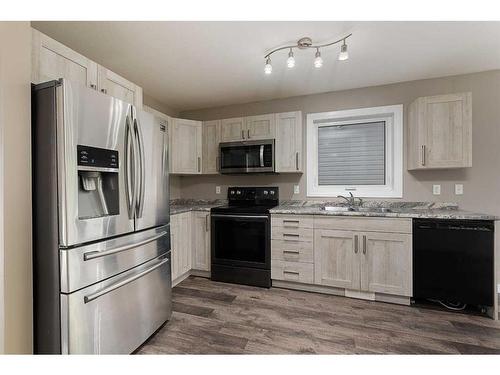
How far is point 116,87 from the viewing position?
6.54ft

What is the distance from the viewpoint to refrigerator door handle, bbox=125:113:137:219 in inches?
62.5

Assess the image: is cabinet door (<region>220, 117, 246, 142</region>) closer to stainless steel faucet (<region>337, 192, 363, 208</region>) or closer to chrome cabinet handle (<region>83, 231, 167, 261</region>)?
stainless steel faucet (<region>337, 192, 363, 208</region>)

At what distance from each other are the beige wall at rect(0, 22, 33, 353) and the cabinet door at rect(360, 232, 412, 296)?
265 cm

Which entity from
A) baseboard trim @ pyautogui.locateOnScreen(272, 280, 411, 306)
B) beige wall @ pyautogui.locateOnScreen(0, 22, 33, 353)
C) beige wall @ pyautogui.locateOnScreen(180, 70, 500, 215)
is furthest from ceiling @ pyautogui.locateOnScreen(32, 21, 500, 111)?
baseboard trim @ pyautogui.locateOnScreen(272, 280, 411, 306)

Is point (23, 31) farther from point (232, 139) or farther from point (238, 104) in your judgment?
Answer: point (238, 104)

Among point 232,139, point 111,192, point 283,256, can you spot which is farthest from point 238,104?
point 111,192

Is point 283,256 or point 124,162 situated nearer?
point 124,162

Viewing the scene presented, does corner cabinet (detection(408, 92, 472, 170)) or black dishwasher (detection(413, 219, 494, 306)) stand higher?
corner cabinet (detection(408, 92, 472, 170))

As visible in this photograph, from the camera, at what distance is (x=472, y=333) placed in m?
1.91

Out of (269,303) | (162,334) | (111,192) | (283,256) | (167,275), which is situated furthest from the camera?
(283,256)

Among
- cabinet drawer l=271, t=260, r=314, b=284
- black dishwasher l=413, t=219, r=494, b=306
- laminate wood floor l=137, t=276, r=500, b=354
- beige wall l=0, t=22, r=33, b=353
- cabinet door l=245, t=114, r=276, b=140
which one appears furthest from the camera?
cabinet door l=245, t=114, r=276, b=140

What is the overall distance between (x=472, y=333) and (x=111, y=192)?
2933mm

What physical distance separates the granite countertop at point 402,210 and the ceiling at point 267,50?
147cm

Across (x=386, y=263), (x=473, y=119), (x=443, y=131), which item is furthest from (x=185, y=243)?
(x=473, y=119)
